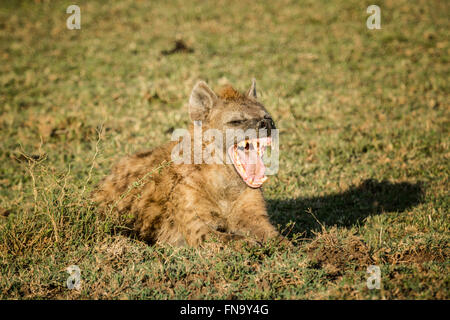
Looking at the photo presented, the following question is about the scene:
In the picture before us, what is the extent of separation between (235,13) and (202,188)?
38.9ft

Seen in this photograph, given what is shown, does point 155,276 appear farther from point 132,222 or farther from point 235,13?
point 235,13

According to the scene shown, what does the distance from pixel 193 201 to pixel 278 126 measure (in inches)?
182

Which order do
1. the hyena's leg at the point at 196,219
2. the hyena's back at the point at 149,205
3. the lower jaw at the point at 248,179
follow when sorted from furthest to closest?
the hyena's back at the point at 149,205, the lower jaw at the point at 248,179, the hyena's leg at the point at 196,219

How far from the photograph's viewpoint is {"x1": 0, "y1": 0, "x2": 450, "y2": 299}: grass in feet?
12.2

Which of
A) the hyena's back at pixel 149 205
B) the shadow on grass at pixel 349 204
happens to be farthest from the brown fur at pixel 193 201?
the shadow on grass at pixel 349 204

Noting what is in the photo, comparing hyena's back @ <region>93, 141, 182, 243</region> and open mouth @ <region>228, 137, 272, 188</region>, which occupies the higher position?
open mouth @ <region>228, 137, 272, 188</region>

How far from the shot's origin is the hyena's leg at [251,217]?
451cm

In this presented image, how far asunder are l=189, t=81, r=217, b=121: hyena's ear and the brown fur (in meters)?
0.02

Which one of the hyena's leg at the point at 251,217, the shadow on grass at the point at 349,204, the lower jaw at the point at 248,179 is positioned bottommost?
the shadow on grass at the point at 349,204

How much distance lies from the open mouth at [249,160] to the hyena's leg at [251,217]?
10.0 inches

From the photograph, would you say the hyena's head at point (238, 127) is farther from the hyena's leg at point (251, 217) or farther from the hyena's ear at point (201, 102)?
the hyena's leg at point (251, 217)

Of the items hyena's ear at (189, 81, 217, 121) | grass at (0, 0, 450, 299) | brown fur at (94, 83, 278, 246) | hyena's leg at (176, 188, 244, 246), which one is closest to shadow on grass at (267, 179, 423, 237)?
grass at (0, 0, 450, 299)

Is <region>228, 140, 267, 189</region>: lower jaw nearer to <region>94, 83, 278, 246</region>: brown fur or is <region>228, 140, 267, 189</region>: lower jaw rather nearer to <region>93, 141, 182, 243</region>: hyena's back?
<region>94, 83, 278, 246</region>: brown fur
